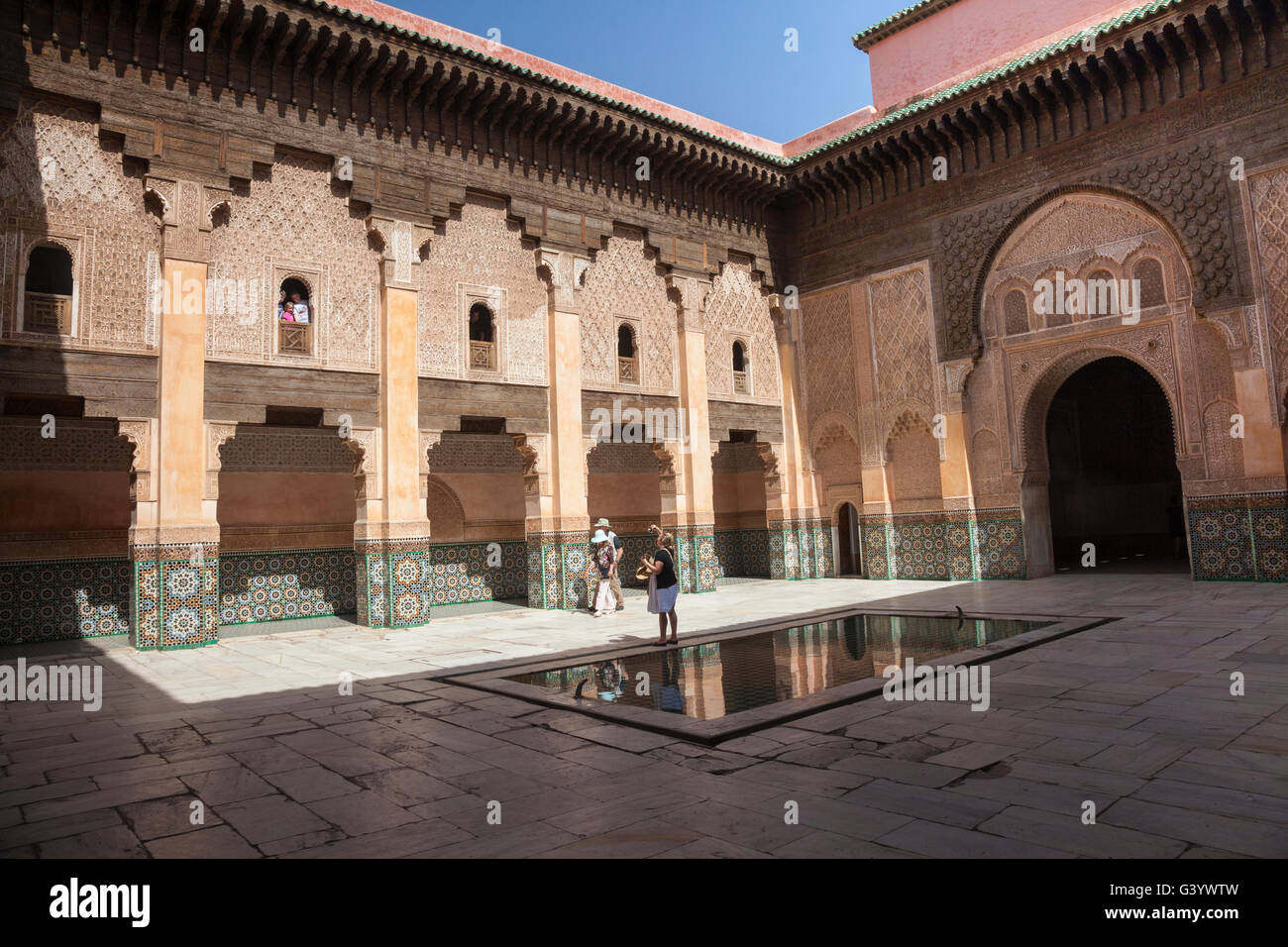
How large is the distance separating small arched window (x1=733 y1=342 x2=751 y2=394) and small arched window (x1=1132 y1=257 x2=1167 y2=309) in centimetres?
565

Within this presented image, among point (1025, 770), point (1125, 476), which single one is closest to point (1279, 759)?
point (1025, 770)

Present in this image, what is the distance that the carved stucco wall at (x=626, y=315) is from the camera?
1205 centimetres

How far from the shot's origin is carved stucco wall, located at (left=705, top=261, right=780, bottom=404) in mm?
13570

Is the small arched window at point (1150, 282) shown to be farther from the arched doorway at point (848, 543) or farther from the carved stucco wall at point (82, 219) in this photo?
→ the carved stucco wall at point (82, 219)

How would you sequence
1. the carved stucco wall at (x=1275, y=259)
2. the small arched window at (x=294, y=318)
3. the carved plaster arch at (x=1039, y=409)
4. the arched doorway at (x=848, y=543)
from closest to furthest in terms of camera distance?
the small arched window at (x=294, y=318), the carved stucco wall at (x=1275, y=259), the carved plaster arch at (x=1039, y=409), the arched doorway at (x=848, y=543)

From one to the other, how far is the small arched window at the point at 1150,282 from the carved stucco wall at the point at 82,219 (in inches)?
458

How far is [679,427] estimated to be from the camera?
13.0 m

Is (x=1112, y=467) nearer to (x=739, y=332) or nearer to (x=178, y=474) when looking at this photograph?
(x=739, y=332)

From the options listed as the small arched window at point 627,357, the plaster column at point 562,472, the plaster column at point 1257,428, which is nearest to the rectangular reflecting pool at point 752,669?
the plaster column at point 562,472

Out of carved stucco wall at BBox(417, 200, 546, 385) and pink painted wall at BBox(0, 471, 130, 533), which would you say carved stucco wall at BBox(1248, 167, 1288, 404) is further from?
pink painted wall at BBox(0, 471, 130, 533)

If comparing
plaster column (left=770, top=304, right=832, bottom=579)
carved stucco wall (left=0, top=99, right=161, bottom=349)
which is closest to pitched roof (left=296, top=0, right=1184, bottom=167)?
carved stucco wall (left=0, top=99, right=161, bottom=349)

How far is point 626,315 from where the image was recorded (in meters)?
12.5

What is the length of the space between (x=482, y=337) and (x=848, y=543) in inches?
296

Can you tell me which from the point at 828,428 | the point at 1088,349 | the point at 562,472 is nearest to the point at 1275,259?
the point at 1088,349
